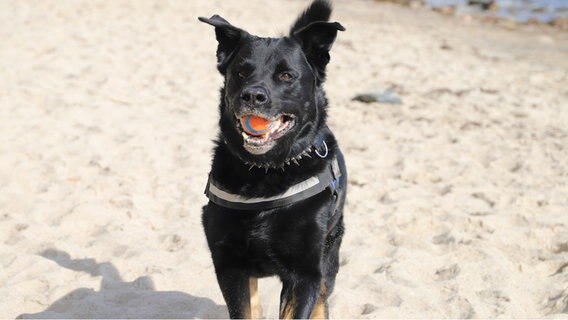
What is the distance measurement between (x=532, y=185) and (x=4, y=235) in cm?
442

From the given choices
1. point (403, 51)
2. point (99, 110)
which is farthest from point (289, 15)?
point (99, 110)

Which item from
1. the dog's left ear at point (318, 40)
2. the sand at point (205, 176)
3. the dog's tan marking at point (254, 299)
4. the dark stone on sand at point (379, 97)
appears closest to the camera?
the dog's left ear at point (318, 40)

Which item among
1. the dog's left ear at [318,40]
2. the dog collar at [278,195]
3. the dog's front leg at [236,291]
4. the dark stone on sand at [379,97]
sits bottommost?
the dark stone on sand at [379,97]

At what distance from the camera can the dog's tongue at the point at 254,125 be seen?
10.4ft

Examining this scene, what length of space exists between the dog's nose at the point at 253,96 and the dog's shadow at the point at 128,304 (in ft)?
4.84

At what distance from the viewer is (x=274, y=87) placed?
3.24 m

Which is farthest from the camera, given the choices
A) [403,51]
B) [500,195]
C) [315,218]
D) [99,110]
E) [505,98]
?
[403,51]

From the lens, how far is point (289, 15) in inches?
629

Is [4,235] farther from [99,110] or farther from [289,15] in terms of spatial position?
[289,15]

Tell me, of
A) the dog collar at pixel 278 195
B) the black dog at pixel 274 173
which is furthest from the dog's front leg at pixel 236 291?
the dog collar at pixel 278 195

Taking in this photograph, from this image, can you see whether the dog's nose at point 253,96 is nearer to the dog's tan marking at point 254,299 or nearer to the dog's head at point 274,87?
the dog's head at point 274,87

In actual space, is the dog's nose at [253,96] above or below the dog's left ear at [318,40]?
below

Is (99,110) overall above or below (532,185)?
below

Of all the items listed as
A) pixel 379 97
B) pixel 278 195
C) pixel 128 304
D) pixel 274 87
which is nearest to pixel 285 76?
pixel 274 87
